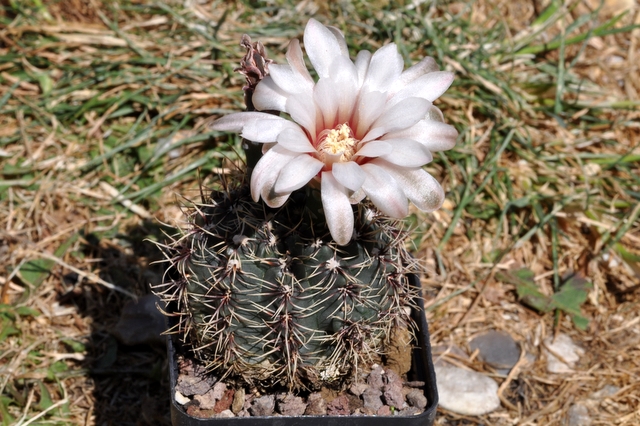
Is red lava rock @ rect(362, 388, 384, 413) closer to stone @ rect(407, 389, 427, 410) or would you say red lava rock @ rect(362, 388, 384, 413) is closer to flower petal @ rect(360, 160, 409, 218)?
stone @ rect(407, 389, 427, 410)

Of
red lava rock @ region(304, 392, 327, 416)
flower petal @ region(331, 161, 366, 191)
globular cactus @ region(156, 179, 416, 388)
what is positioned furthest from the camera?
red lava rock @ region(304, 392, 327, 416)

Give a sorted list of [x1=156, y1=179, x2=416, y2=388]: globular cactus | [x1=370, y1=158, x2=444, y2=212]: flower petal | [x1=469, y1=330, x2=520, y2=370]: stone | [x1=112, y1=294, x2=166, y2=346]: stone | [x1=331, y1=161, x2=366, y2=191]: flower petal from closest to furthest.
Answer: [x1=331, y1=161, x2=366, y2=191]: flower petal → [x1=370, y1=158, x2=444, y2=212]: flower petal → [x1=156, y1=179, x2=416, y2=388]: globular cactus → [x1=112, y1=294, x2=166, y2=346]: stone → [x1=469, y1=330, x2=520, y2=370]: stone

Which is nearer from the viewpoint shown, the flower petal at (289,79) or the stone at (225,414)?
the flower petal at (289,79)

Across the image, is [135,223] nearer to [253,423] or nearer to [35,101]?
[35,101]

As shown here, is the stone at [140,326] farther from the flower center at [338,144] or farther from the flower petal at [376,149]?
the flower petal at [376,149]

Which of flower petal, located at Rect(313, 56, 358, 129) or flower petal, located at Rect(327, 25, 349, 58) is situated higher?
flower petal, located at Rect(327, 25, 349, 58)

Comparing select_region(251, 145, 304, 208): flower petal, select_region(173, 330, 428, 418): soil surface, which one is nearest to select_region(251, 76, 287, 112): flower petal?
select_region(251, 145, 304, 208): flower petal

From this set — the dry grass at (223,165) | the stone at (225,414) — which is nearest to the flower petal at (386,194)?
the stone at (225,414)
